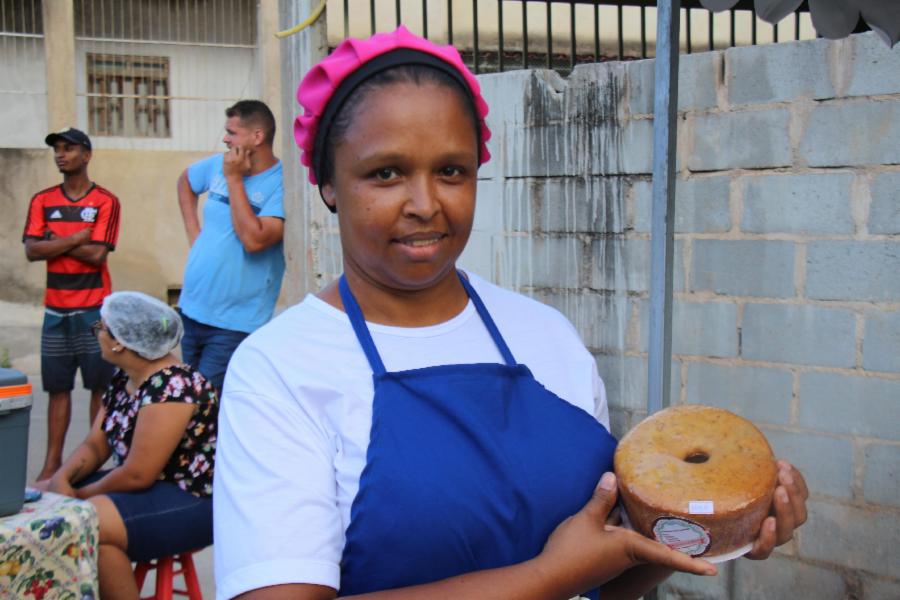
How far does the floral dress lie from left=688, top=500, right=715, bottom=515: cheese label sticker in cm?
249

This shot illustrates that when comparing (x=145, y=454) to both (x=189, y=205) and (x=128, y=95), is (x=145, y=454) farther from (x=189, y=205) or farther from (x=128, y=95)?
(x=128, y=95)

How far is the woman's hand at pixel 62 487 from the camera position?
12.5 feet

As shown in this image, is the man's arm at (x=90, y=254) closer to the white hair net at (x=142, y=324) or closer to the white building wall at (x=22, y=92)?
the white hair net at (x=142, y=324)

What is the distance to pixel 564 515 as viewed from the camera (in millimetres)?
1480

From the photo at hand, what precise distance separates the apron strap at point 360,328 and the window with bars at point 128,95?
11.4 meters

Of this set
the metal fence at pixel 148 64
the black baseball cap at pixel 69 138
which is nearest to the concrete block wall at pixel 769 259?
the black baseball cap at pixel 69 138

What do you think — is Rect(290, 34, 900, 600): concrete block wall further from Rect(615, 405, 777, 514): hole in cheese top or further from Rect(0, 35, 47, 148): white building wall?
Rect(0, 35, 47, 148): white building wall

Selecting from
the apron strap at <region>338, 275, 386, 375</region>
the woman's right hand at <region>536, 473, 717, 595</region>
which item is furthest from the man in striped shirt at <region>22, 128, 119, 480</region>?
the woman's right hand at <region>536, 473, 717, 595</region>

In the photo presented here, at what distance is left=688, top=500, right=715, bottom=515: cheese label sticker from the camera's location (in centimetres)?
149

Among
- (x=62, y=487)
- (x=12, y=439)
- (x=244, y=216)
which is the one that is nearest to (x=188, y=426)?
(x=62, y=487)

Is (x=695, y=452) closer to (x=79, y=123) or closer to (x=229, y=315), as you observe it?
(x=229, y=315)

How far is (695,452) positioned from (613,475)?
182 mm

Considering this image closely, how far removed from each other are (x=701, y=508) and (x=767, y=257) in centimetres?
216

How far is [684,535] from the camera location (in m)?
1.50
